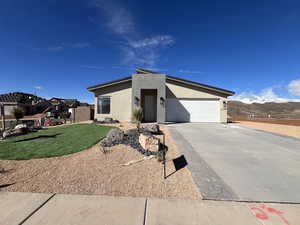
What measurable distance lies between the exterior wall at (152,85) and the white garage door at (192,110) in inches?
61.8

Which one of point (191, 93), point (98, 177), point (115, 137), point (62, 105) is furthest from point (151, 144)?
point (62, 105)

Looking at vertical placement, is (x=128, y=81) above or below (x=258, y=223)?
above

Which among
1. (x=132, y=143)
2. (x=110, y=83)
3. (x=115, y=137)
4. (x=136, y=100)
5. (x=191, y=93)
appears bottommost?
(x=132, y=143)

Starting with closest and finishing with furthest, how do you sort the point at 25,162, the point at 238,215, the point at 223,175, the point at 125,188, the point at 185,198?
the point at 238,215 → the point at 185,198 → the point at 125,188 → the point at 223,175 → the point at 25,162

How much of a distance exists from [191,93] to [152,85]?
4.27 metres

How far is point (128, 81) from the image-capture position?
12.5 metres

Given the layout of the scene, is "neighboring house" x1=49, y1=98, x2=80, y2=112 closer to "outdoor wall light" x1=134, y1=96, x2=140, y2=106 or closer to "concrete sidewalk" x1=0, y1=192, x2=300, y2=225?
"outdoor wall light" x1=134, y1=96, x2=140, y2=106

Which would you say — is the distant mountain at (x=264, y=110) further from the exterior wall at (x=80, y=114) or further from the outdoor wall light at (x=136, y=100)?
the exterior wall at (x=80, y=114)

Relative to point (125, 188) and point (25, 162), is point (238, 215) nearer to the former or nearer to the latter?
point (125, 188)

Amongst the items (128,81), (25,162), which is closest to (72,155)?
(25,162)

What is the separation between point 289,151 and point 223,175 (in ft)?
13.4

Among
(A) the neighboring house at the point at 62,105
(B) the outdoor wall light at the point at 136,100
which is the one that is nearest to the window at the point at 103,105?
(B) the outdoor wall light at the point at 136,100

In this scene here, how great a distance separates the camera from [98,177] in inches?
118

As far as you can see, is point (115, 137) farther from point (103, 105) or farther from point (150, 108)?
point (150, 108)
